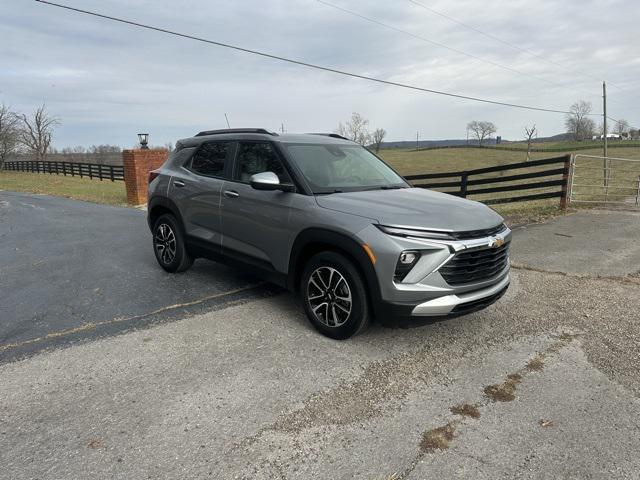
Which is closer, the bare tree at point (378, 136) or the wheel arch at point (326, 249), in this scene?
the wheel arch at point (326, 249)

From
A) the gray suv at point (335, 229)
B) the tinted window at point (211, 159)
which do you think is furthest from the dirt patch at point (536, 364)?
the tinted window at point (211, 159)

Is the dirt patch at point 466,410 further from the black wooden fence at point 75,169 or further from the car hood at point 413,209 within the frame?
the black wooden fence at point 75,169

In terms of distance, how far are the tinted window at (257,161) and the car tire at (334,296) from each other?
36.3 inches

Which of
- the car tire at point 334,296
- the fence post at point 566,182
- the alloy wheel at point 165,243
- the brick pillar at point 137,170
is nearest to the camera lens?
the car tire at point 334,296

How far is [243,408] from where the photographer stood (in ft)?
9.70

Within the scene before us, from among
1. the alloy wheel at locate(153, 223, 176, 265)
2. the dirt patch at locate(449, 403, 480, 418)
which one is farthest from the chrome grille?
the alloy wheel at locate(153, 223, 176, 265)

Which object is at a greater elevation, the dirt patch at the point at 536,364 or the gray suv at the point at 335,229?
the gray suv at the point at 335,229

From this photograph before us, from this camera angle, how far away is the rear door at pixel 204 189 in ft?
16.6

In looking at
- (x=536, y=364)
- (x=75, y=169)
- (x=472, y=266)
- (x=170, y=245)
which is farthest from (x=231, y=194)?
(x=75, y=169)

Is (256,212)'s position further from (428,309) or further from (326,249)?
(428,309)

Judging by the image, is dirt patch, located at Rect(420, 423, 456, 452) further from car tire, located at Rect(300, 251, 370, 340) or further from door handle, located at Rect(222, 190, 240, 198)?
door handle, located at Rect(222, 190, 240, 198)

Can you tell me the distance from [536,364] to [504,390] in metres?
0.55

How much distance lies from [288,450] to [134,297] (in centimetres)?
326

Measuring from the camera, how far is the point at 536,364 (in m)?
3.54
